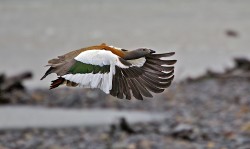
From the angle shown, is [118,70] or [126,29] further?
[126,29]

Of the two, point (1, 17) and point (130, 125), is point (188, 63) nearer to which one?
point (130, 125)

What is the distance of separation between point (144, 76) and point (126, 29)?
17.9 meters

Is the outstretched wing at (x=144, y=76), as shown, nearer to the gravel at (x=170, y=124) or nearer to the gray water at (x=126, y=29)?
the gravel at (x=170, y=124)

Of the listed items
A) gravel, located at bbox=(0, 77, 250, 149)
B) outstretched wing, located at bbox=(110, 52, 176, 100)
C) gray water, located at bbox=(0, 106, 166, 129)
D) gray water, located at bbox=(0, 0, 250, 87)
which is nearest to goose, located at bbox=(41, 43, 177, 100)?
outstretched wing, located at bbox=(110, 52, 176, 100)

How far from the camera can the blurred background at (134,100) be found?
30.7 feet

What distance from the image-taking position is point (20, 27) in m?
21.8

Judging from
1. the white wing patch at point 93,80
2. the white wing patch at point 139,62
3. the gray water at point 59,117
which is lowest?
the white wing patch at point 93,80

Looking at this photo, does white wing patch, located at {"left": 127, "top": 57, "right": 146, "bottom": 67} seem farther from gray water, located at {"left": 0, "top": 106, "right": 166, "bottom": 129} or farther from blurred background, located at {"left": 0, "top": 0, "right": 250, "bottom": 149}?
gray water, located at {"left": 0, "top": 106, "right": 166, "bottom": 129}

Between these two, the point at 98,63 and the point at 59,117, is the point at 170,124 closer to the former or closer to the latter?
the point at 59,117

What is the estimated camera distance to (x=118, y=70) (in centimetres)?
346

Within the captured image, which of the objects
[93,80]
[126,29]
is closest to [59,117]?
[93,80]

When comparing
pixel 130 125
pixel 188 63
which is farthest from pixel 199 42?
pixel 130 125

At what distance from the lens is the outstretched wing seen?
11.0ft

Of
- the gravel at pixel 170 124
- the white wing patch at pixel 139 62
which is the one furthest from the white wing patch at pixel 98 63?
the gravel at pixel 170 124
